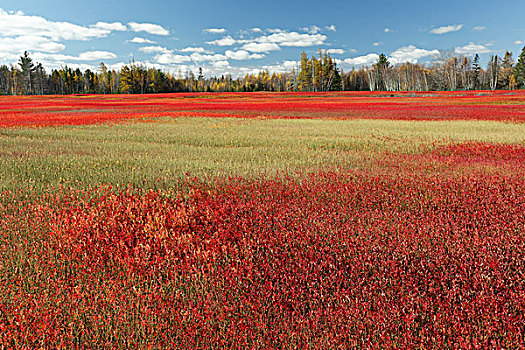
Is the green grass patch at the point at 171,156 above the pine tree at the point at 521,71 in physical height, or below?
below

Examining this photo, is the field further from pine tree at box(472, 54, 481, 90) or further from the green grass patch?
pine tree at box(472, 54, 481, 90)

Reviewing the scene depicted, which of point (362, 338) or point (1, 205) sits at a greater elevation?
point (1, 205)

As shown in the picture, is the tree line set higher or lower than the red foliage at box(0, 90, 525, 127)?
higher

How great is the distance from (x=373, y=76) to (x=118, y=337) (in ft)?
403

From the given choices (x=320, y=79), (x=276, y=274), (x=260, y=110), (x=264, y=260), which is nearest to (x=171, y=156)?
(x=264, y=260)

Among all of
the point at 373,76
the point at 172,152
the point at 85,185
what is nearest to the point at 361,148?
the point at 172,152

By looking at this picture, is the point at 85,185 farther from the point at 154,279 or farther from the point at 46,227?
the point at 154,279

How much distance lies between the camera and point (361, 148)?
42.7 feet

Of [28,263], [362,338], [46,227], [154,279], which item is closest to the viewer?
[362,338]

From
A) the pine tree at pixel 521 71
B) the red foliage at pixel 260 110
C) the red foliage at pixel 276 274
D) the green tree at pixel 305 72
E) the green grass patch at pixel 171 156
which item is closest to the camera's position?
the red foliage at pixel 276 274

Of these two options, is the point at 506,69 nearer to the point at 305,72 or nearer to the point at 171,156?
the point at 305,72

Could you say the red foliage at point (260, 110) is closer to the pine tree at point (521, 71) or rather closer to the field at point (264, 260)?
the field at point (264, 260)

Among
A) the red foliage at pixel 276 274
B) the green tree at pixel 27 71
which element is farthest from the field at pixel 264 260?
the green tree at pixel 27 71

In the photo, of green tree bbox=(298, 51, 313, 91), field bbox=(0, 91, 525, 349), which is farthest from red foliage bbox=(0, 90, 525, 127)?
green tree bbox=(298, 51, 313, 91)
